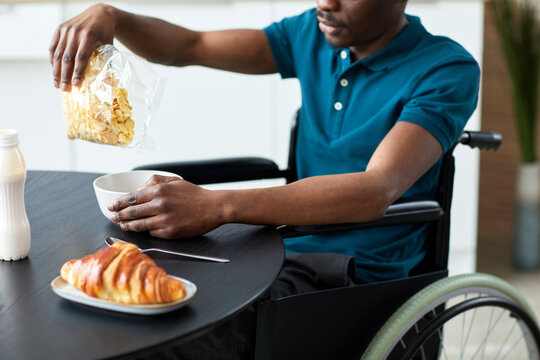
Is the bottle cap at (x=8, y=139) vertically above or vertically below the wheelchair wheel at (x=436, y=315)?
above

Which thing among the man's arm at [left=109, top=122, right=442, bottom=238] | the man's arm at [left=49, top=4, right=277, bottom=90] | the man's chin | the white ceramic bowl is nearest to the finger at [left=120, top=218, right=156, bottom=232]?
the man's arm at [left=109, top=122, right=442, bottom=238]

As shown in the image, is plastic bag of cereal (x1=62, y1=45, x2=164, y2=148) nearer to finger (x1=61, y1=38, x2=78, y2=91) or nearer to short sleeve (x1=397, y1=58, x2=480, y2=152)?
finger (x1=61, y1=38, x2=78, y2=91)

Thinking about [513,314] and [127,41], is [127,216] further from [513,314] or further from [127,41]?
[513,314]

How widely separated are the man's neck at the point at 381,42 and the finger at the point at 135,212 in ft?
2.18

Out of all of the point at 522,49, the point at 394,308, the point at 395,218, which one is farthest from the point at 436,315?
the point at 522,49

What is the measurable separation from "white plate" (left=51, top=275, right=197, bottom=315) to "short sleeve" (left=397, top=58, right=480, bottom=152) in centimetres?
60

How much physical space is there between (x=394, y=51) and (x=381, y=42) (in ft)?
0.16

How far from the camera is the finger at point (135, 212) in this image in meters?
0.99

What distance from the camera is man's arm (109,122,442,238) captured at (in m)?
0.99

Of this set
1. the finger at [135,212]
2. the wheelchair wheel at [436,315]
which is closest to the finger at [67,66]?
the finger at [135,212]

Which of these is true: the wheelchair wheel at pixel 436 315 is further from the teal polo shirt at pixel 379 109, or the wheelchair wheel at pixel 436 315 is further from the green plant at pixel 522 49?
the green plant at pixel 522 49

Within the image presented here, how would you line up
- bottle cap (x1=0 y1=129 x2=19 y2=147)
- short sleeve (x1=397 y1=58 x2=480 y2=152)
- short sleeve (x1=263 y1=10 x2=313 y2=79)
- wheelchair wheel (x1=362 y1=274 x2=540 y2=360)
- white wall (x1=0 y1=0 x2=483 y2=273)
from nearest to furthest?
bottle cap (x1=0 y1=129 x2=19 y2=147) → wheelchair wheel (x1=362 y1=274 x2=540 y2=360) → short sleeve (x1=397 y1=58 x2=480 y2=152) → short sleeve (x1=263 y1=10 x2=313 y2=79) → white wall (x1=0 y1=0 x2=483 y2=273)

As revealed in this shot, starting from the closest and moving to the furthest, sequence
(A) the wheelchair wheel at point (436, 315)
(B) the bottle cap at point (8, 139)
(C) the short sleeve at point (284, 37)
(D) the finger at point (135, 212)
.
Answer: (B) the bottle cap at point (8, 139), (D) the finger at point (135, 212), (A) the wheelchair wheel at point (436, 315), (C) the short sleeve at point (284, 37)

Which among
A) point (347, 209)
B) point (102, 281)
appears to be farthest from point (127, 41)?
point (102, 281)
